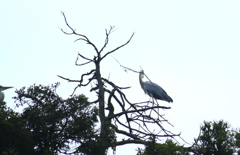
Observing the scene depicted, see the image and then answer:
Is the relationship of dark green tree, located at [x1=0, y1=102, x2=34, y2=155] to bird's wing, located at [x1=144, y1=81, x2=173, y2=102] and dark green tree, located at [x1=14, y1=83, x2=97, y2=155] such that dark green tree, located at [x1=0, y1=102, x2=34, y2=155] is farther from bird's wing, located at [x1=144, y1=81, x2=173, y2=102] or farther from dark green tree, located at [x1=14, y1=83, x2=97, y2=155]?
bird's wing, located at [x1=144, y1=81, x2=173, y2=102]

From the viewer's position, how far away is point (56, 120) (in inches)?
400

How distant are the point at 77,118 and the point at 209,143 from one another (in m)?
2.68

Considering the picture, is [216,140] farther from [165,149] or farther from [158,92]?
[158,92]

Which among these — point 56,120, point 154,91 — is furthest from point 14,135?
point 154,91

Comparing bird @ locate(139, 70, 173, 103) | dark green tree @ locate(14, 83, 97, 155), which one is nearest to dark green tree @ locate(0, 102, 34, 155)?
dark green tree @ locate(14, 83, 97, 155)

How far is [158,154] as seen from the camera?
8.83 m

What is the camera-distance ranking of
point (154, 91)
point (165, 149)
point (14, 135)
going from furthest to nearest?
point (154, 91), point (14, 135), point (165, 149)

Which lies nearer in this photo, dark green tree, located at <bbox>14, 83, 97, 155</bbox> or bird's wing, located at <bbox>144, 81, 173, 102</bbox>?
dark green tree, located at <bbox>14, 83, 97, 155</bbox>

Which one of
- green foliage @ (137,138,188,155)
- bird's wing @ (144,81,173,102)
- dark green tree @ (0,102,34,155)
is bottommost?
green foliage @ (137,138,188,155)

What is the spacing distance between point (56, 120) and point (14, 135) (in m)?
1.13

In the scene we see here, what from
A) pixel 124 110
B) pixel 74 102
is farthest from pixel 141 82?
pixel 74 102

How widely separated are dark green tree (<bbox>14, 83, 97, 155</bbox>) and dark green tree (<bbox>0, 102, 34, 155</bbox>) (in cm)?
50

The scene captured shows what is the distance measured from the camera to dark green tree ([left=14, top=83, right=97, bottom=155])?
32.9ft

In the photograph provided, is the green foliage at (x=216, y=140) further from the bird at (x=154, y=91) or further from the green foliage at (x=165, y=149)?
the bird at (x=154, y=91)
